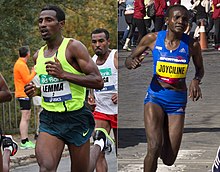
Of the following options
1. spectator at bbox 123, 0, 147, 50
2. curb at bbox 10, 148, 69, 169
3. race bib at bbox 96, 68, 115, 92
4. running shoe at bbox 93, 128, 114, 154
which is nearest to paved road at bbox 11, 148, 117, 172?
curb at bbox 10, 148, 69, 169

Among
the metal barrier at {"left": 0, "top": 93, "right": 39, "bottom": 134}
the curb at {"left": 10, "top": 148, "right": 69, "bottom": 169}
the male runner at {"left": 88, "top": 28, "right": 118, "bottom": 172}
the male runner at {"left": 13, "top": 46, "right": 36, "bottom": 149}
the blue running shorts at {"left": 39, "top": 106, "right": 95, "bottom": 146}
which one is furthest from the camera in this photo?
the metal barrier at {"left": 0, "top": 93, "right": 39, "bottom": 134}

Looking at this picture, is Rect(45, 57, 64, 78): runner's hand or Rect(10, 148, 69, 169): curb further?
Rect(10, 148, 69, 169): curb

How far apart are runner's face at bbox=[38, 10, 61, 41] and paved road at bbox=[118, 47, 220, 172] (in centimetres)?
70

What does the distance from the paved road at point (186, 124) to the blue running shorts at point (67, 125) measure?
50 centimetres

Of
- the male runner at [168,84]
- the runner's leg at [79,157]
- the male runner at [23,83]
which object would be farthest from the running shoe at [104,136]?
the male runner at [23,83]

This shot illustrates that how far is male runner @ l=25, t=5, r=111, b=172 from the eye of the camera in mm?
7191

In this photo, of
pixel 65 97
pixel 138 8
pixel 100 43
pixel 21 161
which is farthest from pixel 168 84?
pixel 21 161

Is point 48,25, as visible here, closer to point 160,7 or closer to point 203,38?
point 160,7

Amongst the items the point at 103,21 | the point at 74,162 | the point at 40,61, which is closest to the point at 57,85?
the point at 40,61

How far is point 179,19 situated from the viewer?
737cm

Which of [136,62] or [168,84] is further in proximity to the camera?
[168,84]

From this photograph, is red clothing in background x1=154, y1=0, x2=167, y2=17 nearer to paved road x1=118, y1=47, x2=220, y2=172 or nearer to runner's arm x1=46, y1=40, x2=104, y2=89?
paved road x1=118, y1=47, x2=220, y2=172

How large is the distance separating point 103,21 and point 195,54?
23.4m

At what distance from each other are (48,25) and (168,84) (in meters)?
1.25
